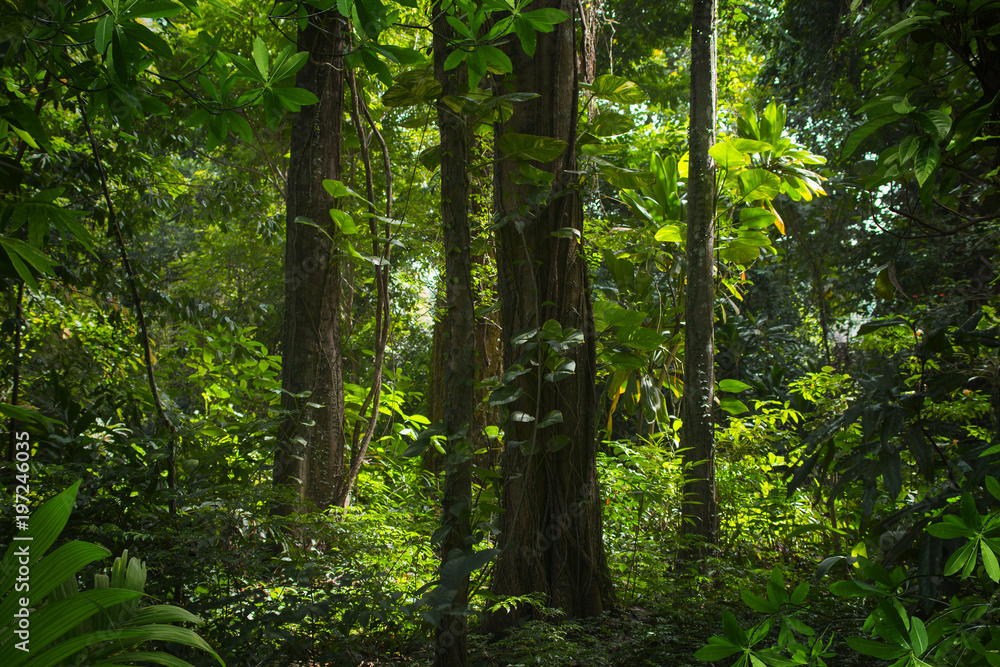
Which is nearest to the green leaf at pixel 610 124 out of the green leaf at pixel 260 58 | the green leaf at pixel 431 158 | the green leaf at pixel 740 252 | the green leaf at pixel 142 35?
the green leaf at pixel 431 158

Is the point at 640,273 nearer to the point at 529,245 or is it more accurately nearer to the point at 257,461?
the point at 529,245

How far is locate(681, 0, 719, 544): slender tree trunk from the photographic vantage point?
3.54m

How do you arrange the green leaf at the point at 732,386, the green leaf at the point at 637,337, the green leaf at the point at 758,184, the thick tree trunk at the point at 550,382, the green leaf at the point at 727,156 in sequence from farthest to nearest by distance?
the green leaf at the point at 732,386, the green leaf at the point at 758,184, the green leaf at the point at 727,156, the green leaf at the point at 637,337, the thick tree trunk at the point at 550,382

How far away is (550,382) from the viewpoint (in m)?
2.41

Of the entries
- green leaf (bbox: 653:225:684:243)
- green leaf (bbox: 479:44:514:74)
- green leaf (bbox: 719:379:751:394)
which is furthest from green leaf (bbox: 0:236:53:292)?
green leaf (bbox: 719:379:751:394)

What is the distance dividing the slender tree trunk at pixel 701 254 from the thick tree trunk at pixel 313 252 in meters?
2.06

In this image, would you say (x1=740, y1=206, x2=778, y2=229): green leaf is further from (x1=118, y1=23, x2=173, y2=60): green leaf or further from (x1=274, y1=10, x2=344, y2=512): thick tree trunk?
(x1=118, y1=23, x2=173, y2=60): green leaf

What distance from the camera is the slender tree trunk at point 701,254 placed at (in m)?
3.54

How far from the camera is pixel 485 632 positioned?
235 centimetres

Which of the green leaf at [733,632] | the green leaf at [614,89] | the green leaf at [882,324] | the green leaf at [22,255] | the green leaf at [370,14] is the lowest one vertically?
the green leaf at [733,632]

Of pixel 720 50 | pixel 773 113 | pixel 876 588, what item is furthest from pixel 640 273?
pixel 876 588

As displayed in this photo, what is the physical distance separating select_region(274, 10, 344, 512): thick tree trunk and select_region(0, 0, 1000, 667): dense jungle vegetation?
0.06 ft

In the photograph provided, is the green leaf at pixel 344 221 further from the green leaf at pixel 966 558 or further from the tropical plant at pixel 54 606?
the green leaf at pixel 966 558

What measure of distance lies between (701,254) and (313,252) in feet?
7.30
